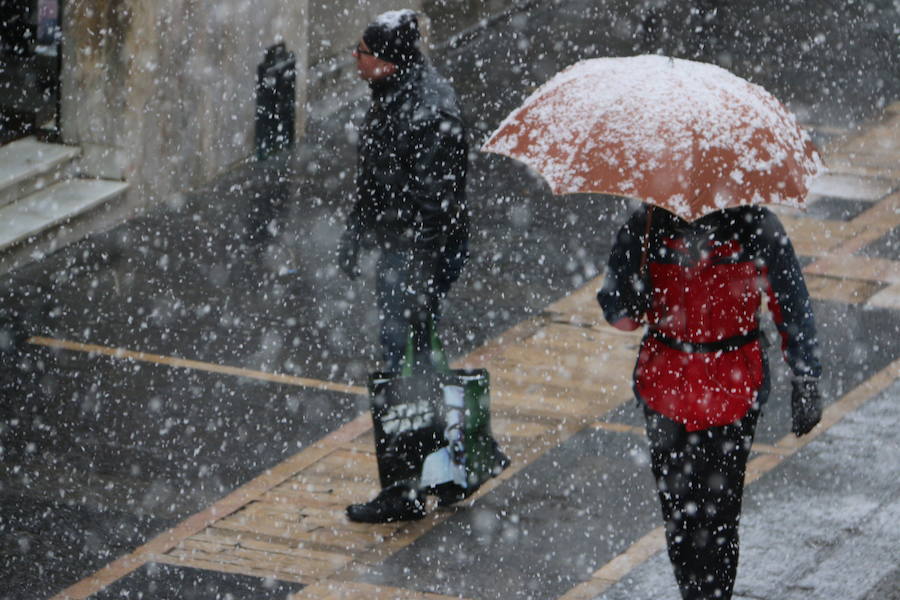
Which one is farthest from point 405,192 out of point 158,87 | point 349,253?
point 158,87

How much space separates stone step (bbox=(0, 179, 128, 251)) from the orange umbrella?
6.49 metres

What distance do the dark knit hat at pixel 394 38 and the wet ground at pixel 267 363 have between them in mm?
2076

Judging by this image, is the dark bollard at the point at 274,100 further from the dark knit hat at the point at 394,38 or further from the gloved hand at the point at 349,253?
the dark knit hat at the point at 394,38

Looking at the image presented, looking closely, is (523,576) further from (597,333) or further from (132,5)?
(132,5)

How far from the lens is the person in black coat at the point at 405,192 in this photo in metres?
7.66

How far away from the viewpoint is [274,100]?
1478 centimetres

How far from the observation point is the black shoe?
7.72 m

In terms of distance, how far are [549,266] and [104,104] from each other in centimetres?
365

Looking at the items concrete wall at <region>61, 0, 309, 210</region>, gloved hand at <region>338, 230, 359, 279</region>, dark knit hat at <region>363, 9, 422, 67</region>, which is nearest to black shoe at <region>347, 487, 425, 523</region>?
gloved hand at <region>338, 230, 359, 279</region>

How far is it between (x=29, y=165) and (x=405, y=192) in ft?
18.5

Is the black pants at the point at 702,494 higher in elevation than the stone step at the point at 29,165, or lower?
higher

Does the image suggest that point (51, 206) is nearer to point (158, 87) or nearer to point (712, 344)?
point (158, 87)

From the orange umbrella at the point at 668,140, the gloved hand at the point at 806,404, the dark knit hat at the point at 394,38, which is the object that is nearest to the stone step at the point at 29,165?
the dark knit hat at the point at 394,38

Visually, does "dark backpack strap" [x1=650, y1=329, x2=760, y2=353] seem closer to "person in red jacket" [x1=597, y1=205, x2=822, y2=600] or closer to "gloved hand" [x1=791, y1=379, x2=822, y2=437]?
"person in red jacket" [x1=597, y1=205, x2=822, y2=600]
